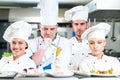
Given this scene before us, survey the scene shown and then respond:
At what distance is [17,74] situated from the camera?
1635 millimetres

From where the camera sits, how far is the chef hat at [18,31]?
235cm

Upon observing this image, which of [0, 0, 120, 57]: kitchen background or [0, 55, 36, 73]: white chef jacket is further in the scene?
[0, 0, 120, 57]: kitchen background

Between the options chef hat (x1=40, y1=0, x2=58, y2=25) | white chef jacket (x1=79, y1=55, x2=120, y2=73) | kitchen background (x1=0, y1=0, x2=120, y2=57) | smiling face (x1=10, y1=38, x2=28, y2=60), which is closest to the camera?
white chef jacket (x1=79, y1=55, x2=120, y2=73)

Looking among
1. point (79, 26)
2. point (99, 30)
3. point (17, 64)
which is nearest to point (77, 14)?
point (79, 26)

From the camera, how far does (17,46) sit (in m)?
2.32

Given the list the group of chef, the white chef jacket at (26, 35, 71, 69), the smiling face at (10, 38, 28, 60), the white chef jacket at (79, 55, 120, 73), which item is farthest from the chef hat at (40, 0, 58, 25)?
the white chef jacket at (79, 55, 120, 73)

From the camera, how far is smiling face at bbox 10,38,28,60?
2310 mm

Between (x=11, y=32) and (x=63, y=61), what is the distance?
671mm

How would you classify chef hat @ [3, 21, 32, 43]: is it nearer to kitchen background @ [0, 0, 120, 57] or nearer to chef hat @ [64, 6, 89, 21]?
chef hat @ [64, 6, 89, 21]

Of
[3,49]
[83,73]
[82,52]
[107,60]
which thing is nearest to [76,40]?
[82,52]

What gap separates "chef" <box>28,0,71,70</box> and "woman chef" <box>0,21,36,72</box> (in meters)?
0.24

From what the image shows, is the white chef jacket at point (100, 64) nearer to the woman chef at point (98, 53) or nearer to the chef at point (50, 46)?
the woman chef at point (98, 53)

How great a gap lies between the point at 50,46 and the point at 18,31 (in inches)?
19.0

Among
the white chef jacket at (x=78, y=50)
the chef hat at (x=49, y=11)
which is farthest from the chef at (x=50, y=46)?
the white chef jacket at (x=78, y=50)
